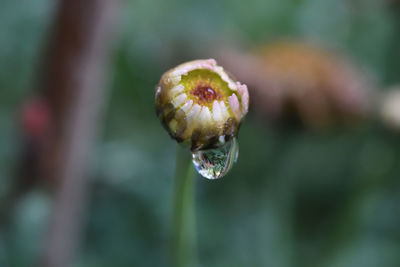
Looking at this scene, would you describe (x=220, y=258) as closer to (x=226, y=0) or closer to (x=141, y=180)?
(x=141, y=180)

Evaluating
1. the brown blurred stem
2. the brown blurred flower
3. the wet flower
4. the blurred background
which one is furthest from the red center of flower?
the brown blurred flower

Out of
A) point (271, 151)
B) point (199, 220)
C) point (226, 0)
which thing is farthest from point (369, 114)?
point (226, 0)

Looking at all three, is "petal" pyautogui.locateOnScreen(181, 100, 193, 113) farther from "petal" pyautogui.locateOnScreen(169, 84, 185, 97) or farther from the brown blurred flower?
the brown blurred flower

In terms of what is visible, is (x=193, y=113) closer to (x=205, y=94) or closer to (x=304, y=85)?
(x=205, y=94)

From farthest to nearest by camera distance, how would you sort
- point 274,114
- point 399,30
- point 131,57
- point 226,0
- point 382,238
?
1. point 226,0
2. point 399,30
3. point 131,57
4. point 382,238
5. point 274,114

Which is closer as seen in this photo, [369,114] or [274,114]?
[274,114]

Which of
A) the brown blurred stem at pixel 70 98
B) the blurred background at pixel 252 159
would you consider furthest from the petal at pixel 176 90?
the blurred background at pixel 252 159

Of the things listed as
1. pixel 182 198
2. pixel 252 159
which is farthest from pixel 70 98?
pixel 252 159

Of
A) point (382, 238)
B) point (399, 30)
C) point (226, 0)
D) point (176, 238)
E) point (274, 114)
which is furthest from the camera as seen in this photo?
point (226, 0)
